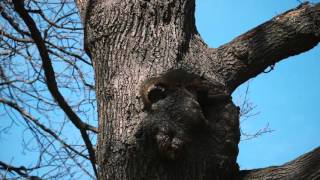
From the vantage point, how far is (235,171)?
61.2 inches

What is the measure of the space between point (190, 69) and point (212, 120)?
24cm

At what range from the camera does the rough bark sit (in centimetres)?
145

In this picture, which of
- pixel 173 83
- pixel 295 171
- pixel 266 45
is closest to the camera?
pixel 295 171

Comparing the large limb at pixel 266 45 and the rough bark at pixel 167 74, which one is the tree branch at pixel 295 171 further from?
the large limb at pixel 266 45

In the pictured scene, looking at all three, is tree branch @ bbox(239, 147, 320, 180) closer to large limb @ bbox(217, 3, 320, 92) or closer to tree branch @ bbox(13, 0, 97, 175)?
large limb @ bbox(217, 3, 320, 92)

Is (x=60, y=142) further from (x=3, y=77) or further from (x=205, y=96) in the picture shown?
(x=205, y=96)

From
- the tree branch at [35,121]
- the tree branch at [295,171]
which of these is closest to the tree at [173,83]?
the tree branch at [295,171]

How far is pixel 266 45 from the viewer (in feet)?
6.05

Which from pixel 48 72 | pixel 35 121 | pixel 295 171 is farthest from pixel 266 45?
pixel 35 121

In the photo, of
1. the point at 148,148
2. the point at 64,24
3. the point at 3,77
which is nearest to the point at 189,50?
the point at 148,148

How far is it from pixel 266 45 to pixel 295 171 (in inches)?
25.1

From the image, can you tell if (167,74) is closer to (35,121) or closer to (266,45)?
(266,45)

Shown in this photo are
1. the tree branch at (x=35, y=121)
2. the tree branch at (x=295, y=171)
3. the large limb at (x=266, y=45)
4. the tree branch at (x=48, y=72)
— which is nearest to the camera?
the tree branch at (x=295, y=171)

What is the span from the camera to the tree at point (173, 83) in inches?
56.7
